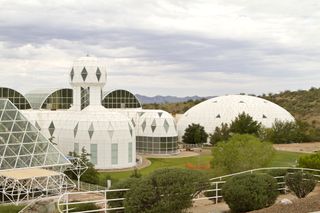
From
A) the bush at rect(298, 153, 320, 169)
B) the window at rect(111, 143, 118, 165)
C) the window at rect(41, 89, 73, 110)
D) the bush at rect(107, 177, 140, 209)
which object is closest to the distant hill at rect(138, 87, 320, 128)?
the window at rect(41, 89, 73, 110)

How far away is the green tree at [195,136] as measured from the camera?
65.4 m

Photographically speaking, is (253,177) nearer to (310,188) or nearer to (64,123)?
(310,188)

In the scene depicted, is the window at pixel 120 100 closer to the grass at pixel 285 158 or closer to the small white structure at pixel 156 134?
the small white structure at pixel 156 134

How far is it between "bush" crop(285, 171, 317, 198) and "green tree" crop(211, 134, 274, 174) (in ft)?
28.7

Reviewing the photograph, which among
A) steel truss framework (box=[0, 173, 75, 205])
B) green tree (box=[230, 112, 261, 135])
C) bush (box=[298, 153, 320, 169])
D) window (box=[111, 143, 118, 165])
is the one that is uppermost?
green tree (box=[230, 112, 261, 135])

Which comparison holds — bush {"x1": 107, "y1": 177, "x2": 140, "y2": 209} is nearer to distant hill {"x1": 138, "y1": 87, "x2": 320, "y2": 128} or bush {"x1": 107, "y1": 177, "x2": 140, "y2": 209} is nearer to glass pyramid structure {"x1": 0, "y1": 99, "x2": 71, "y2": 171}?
glass pyramid structure {"x1": 0, "y1": 99, "x2": 71, "y2": 171}

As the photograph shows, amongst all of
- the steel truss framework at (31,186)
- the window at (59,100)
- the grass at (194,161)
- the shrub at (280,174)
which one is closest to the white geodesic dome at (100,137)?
the grass at (194,161)

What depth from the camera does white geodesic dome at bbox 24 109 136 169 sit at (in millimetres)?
46000

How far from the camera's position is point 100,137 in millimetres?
46344

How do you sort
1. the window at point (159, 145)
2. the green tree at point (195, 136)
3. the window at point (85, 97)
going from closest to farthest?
1. the window at point (85, 97)
2. the window at point (159, 145)
3. the green tree at point (195, 136)

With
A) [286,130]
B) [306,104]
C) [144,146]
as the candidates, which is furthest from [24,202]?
[306,104]

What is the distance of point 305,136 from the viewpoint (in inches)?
2726

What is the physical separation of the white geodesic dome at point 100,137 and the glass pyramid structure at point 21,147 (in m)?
11.9

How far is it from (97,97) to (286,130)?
28.9 m
